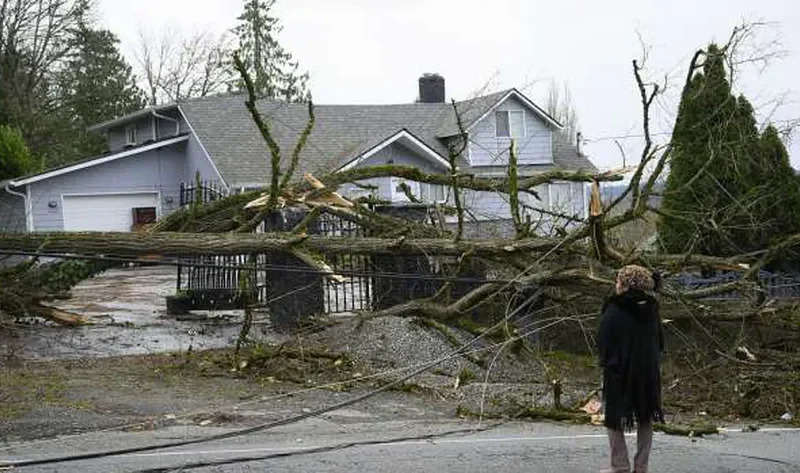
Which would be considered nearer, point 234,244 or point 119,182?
point 234,244

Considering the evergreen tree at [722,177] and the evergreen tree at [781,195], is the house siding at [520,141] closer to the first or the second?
the evergreen tree at [722,177]

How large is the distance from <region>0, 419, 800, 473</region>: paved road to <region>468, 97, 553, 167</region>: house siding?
78.1 feet

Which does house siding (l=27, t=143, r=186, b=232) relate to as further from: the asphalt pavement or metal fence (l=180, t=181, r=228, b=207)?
the asphalt pavement

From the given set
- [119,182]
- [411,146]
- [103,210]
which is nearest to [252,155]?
[119,182]

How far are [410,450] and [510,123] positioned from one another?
26079mm

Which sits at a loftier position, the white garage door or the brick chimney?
the brick chimney

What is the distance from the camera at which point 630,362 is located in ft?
21.5

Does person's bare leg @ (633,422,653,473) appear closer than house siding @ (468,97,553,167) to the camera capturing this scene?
Yes

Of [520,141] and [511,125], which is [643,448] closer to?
[520,141]

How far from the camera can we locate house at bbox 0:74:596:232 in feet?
94.8

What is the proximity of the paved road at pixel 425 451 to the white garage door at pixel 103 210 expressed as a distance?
22.1 meters

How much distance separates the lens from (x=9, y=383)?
10.2m

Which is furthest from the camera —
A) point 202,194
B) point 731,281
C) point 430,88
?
point 430,88

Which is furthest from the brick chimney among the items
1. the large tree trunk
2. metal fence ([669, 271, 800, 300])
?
the large tree trunk
